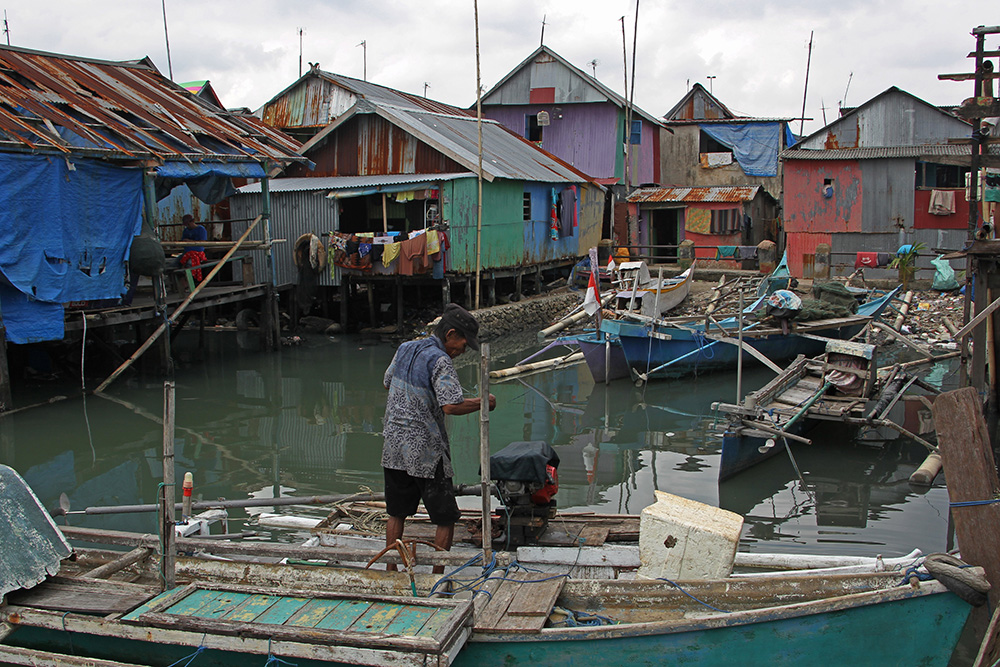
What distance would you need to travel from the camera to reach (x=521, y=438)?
1162 cm

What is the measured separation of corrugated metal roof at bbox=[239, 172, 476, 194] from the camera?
1870 cm

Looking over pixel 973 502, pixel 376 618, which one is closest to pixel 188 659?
Result: pixel 376 618

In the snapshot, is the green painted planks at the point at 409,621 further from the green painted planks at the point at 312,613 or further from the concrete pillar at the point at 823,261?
the concrete pillar at the point at 823,261

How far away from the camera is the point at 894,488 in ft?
30.6

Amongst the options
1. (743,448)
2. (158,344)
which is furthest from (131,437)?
(743,448)

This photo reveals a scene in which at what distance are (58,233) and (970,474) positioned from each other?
39.7ft

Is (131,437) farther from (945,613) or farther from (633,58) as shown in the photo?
(633,58)

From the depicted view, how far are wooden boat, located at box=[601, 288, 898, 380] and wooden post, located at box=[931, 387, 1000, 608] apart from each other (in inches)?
364

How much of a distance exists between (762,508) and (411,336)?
10998 millimetres

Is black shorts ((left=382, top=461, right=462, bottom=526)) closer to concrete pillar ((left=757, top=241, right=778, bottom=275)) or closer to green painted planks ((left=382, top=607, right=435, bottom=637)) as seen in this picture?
green painted planks ((left=382, top=607, right=435, bottom=637))

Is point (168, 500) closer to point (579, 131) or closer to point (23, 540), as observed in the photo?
point (23, 540)

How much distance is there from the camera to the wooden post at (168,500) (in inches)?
171

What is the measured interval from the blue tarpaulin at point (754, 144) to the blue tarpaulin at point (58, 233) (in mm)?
24531

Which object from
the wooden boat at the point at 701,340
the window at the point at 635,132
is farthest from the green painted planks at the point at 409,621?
the window at the point at 635,132
